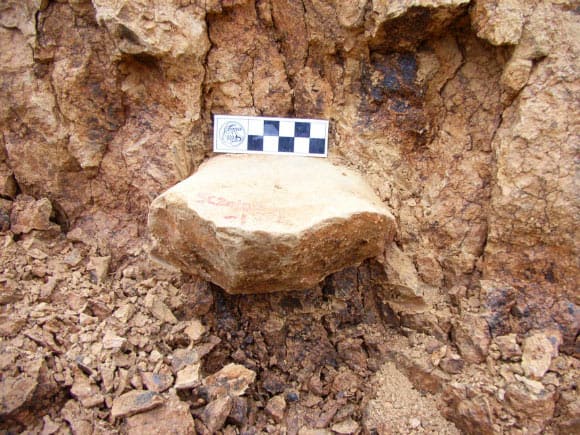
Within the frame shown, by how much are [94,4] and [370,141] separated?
119cm

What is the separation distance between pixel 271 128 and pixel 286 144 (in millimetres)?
94

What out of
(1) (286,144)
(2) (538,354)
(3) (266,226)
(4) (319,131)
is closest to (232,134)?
(1) (286,144)

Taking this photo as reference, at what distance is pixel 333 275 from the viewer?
5.55 feet

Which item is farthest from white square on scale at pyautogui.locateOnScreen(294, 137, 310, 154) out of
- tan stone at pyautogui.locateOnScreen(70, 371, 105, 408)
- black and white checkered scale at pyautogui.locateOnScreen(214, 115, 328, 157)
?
tan stone at pyautogui.locateOnScreen(70, 371, 105, 408)

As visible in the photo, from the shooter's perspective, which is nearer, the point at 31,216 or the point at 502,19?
the point at 502,19

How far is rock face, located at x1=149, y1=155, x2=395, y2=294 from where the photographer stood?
49.9 inches

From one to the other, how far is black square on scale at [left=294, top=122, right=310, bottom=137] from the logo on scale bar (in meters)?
0.22

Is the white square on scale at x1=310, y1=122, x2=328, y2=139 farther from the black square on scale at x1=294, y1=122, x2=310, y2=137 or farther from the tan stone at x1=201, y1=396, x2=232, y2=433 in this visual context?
the tan stone at x1=201, y1=396, x2=232, y2=433

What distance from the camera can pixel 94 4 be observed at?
1.58 metres

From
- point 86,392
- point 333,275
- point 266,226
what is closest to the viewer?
point 266,226

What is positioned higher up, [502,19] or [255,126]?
[502,19]

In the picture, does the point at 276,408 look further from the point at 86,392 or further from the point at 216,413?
the point at 86,392

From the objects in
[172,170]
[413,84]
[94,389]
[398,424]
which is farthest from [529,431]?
[172,170]

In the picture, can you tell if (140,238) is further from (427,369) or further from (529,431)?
(529,431)
